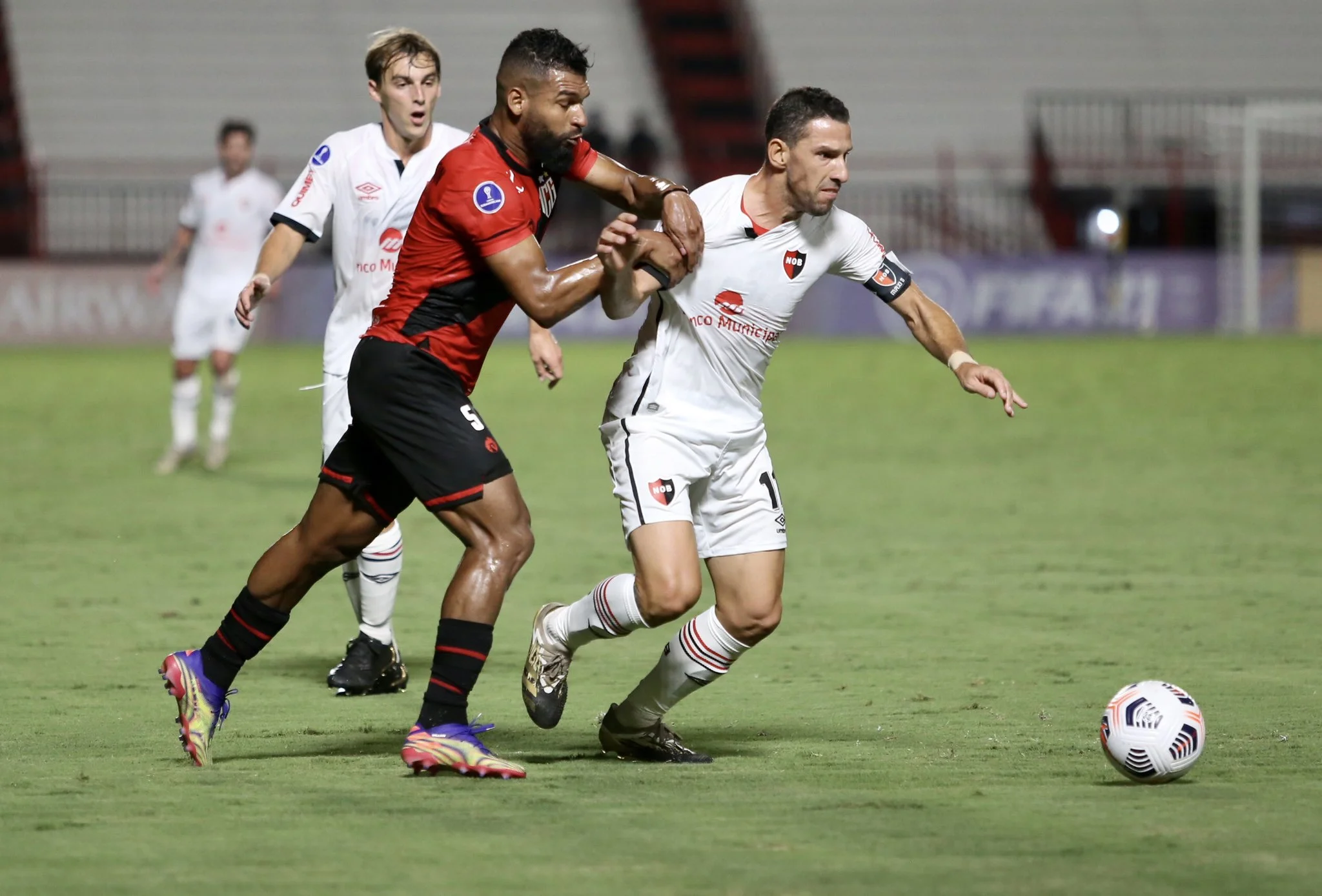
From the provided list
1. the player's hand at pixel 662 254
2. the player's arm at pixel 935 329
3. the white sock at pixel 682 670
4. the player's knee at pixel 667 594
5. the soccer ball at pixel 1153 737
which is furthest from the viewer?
the player's arm at pixel 935 329

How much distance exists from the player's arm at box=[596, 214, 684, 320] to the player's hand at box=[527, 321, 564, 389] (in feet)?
1.22

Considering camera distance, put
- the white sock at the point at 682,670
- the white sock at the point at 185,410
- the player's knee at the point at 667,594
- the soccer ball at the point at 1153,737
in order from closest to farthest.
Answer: the soccer ball at the point at 1153,737 → the player's knee at the point at 667,594 → the white sock at the point at 682,670 → the white sock at the point at 185,410

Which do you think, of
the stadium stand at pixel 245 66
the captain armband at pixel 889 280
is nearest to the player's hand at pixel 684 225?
the captain armband at pixel 889 280

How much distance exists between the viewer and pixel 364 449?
571 cm

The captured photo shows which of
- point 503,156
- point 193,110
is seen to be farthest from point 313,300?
point 503,156

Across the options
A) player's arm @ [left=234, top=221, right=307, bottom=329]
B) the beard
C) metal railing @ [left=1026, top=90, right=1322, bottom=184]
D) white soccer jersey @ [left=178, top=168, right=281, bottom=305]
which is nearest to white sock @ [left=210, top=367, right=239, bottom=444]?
white soccer jersey @ [left=178, top=168, right=281, bottom=305]

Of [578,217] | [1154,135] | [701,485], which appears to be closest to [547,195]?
[701,485]

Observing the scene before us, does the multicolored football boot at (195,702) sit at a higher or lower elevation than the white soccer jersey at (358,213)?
lower

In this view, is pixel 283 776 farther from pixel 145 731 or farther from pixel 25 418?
pixel 25 418

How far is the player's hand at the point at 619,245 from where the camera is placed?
17.2 feet

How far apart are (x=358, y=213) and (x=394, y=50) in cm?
64

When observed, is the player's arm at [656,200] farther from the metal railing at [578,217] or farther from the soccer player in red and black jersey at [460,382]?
the metal railing at [578,217]

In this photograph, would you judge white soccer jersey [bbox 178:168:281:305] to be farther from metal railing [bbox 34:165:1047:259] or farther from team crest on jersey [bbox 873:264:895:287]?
metal railing [bbox 34:165:1047:259]

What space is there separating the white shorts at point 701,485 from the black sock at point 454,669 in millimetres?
617
